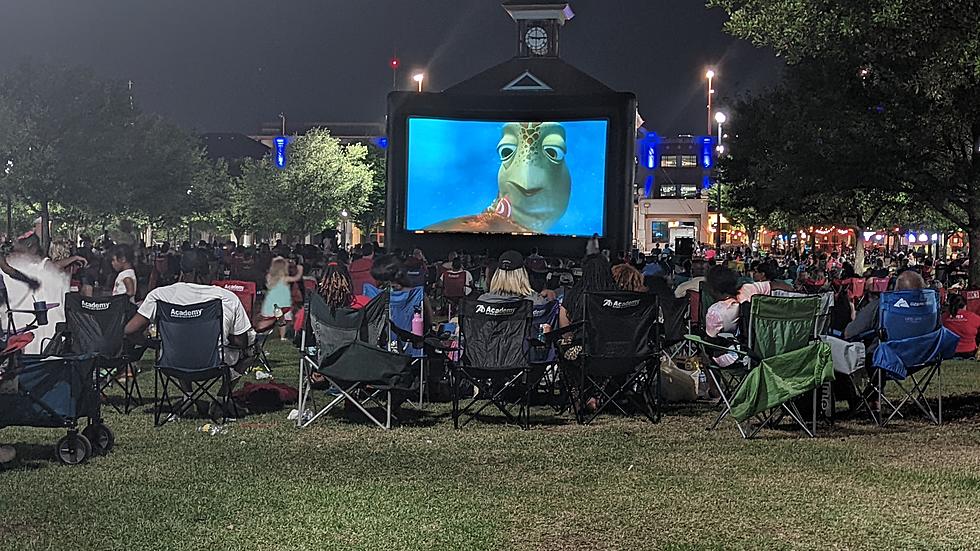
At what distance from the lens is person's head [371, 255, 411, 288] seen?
9.16 meters

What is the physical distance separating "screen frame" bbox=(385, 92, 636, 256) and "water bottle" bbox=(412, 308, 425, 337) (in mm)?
16682

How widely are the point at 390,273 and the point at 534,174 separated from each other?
1592 cm

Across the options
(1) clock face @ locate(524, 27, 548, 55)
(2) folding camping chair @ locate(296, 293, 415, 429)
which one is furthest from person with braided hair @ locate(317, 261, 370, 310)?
(1) clock face @ locate(524, 27, 548, 55)

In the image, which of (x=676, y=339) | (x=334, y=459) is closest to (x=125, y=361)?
(x=334, y=459)

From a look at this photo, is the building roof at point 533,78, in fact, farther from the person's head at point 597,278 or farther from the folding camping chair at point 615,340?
the folding camping chair at point 615,340

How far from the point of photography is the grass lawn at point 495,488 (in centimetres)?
484

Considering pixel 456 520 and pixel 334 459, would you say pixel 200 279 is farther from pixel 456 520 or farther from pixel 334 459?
pixel 456 520

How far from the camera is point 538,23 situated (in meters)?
43.5

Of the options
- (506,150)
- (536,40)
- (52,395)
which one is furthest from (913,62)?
(536,40)

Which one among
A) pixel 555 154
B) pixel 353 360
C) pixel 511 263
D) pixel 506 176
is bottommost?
pixel 353 360

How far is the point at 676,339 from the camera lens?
30.5ft

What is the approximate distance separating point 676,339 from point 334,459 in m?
3.83

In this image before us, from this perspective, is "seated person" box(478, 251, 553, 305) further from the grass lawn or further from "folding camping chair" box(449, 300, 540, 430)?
the grass lawn

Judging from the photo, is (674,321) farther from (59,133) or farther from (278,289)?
(59,133)
